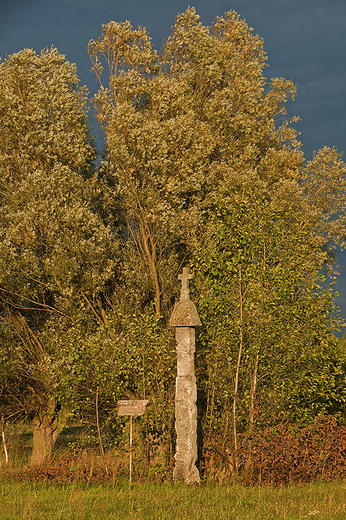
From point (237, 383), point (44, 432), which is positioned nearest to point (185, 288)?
point (237, 383)

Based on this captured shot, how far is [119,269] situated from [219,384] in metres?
5.81

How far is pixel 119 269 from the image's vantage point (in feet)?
64.4

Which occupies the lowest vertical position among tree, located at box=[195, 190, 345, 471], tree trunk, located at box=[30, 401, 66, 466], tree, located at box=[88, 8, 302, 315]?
tree trunk, located at box=[30, 401, 66, 466]

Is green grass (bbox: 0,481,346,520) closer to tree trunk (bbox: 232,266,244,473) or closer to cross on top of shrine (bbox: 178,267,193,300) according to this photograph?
tree trunk (bbox: 232,266,244,473)

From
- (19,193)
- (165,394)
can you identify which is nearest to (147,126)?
(19,193)

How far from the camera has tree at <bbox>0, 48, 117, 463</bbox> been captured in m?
18.2

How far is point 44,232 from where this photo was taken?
60.8 ft

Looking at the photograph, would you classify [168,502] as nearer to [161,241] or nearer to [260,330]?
[260,330]

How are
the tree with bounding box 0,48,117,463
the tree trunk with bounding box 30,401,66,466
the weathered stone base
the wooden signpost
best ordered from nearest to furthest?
the weathered stone base, the wooden signpost, the tree with bounding box 0,48,117,463, the tree trunk with bounding box 30,401,66,466

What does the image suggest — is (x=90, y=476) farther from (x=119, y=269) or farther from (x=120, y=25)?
(x=120, y=25)

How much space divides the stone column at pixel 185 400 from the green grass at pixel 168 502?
685 millimetres

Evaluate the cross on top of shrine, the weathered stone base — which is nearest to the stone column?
the weathered stone base

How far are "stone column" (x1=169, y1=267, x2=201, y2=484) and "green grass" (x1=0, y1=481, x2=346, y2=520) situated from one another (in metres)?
0.69

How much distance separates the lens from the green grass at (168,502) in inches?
378
